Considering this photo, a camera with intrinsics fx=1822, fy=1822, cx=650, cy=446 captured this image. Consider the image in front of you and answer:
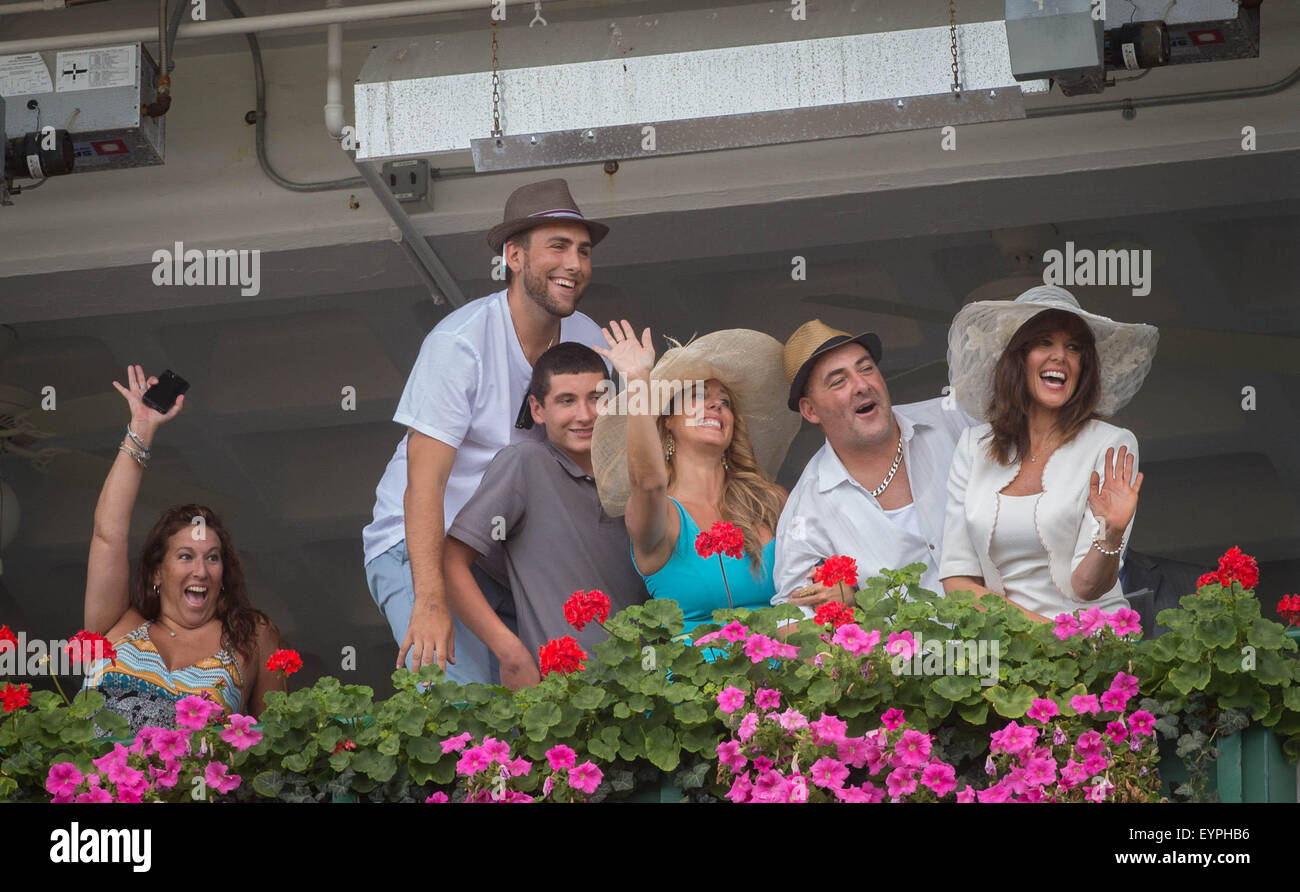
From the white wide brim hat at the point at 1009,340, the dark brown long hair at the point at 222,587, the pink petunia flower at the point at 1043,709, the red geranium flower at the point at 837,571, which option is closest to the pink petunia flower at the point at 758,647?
the red geranium flower at the point at 837,571

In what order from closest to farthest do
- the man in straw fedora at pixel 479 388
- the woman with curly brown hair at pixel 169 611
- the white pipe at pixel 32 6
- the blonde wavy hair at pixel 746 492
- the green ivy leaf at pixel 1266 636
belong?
the green ivy leaf at pixel 1266 636 → the blonde wavy hair at pixel 746 492 → the woman with curly brown hair at pixel 169 611 → the man in straw fedora at pixel 479 388 → the white pipe at pixel 32 6

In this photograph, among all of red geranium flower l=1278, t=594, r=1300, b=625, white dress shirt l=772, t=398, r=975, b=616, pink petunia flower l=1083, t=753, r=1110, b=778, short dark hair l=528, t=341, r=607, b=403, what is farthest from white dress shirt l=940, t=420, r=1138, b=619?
short dark hair l=528, t=341, r=607, b=403

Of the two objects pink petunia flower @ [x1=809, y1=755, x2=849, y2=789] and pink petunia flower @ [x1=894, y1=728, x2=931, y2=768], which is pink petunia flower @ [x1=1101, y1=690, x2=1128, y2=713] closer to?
pink petunia flower @ [x1=894, y1=728, x2=931, y2=768]

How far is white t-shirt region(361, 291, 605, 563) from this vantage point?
5156 millimetres

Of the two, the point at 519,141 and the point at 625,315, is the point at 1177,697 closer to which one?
the point at 519,141

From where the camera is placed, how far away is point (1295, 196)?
6547 mm

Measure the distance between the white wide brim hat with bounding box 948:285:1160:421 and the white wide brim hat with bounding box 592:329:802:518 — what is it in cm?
52

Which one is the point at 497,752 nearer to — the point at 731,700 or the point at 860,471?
the point at 731,700

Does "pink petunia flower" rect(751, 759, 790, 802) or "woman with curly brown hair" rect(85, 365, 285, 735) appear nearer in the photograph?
"pink petunia flower" rect(751, 759, 790, 802)

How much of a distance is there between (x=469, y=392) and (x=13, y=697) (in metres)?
1.65

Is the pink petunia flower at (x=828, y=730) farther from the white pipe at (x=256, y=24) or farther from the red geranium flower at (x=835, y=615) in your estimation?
the white pipe at (x=256, y=24)

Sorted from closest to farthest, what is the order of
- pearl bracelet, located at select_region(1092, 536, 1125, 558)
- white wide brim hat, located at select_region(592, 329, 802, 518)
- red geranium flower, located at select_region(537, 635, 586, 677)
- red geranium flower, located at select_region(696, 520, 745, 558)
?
1. red geranium flower, located at select_region(537, 635, 586, 677)
2. red geranium flower, located at select_region(696, 520, 745, 558)
3. pearl bracelet, located at select_region(1092, 536, 1125, 558)
4. white wide brim hat, located at select_region(592, 329, 802, 518)

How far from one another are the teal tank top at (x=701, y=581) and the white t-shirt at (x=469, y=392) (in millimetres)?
754

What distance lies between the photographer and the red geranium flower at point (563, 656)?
3.76 m
